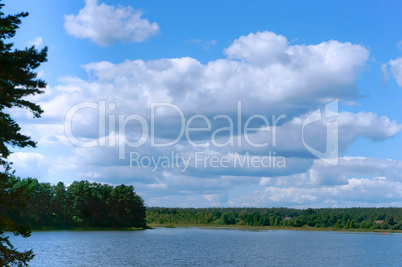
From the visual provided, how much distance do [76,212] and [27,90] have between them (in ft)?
468

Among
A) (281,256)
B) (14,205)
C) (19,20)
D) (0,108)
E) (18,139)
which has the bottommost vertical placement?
(281,256)

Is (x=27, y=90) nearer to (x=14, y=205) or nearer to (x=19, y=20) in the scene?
(x=19, y=20)

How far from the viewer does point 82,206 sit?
169m

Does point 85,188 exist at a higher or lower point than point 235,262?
higher

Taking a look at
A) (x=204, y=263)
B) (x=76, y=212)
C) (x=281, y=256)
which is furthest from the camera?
(x=76, y=212)

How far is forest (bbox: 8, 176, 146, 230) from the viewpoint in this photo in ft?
520

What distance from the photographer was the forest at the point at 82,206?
158375 mm

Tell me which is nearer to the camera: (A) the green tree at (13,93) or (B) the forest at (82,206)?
(A) the green tree at (13,93)

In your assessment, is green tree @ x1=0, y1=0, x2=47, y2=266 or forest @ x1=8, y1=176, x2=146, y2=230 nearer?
green tree @ x1=0, y1=0, x2=47, y2=266

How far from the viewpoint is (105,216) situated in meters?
180

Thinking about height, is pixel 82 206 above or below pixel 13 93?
below

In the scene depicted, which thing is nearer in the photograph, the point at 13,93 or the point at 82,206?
the point at 13,93

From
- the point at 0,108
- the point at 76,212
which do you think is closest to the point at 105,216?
the point at 76,212

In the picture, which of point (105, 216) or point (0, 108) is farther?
point (105, 216)
